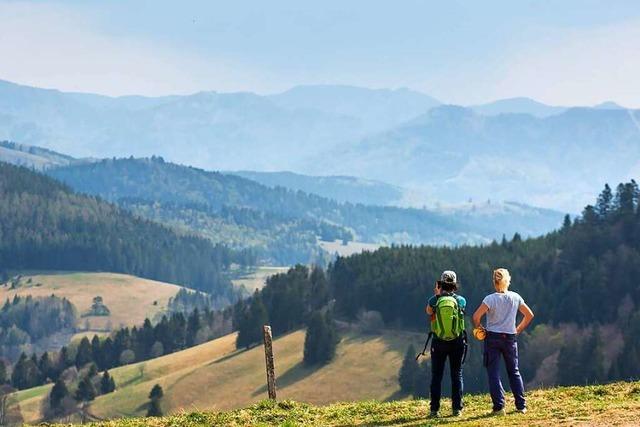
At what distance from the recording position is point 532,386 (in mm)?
143500

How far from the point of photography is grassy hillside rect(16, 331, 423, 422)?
158 meters

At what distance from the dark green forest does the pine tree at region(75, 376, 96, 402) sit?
36.2 metres

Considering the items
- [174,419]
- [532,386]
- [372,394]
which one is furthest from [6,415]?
[174,419]

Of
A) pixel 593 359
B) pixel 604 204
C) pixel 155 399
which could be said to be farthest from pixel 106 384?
pixel 604 204

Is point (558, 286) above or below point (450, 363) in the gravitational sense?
below

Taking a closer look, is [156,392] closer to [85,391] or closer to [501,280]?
[85,391]

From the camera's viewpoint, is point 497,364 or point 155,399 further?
point 155,399

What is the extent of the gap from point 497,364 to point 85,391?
554ft

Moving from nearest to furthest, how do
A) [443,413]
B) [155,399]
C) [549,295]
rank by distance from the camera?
[443,413] → [155,399] → [549,295]

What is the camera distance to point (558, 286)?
582 ft

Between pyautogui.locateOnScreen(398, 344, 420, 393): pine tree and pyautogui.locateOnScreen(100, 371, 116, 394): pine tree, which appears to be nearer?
pyautogui.locateOnScreen(398, 344, 420, 393): pine tree

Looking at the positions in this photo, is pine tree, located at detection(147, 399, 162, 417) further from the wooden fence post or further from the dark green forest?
the wooden fence post

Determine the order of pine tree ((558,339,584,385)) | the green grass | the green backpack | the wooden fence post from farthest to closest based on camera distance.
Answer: pine tree ((558,339,584,385)) < the wooden fence post < the green backpack < the green grass

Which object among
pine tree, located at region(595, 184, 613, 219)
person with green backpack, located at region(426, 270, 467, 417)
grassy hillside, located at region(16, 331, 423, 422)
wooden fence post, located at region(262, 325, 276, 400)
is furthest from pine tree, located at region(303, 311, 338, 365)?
person with green backpack, located at region(426, 270, 467, 417)
